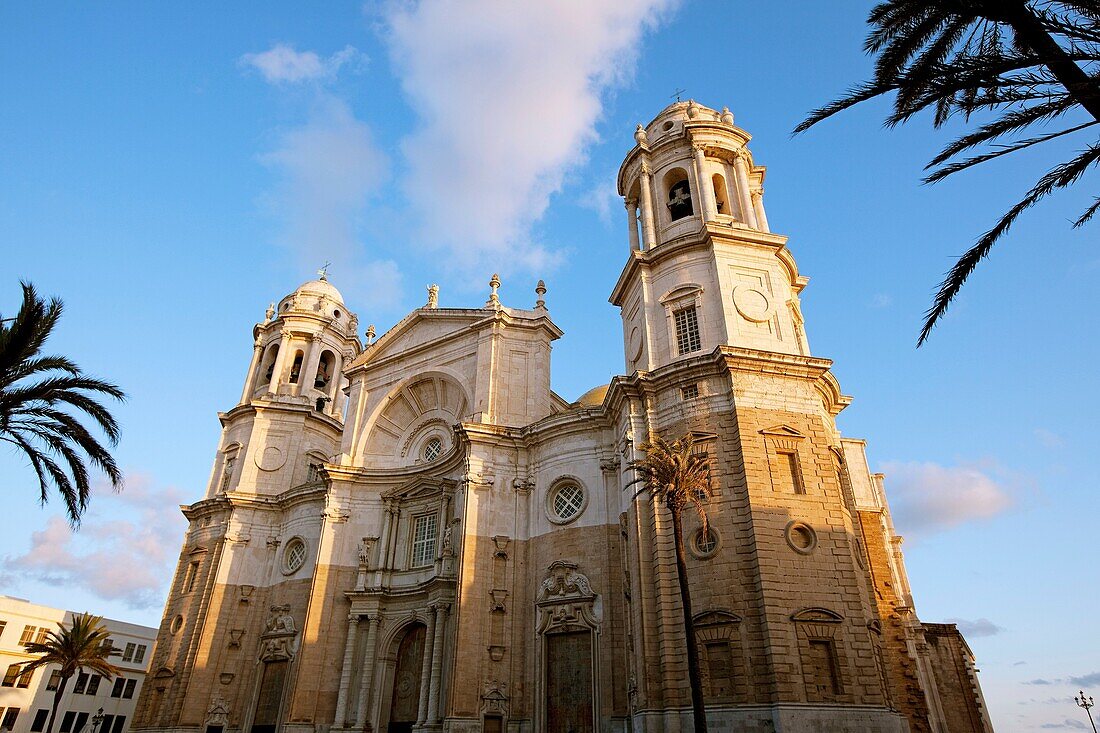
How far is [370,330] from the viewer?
39.7m

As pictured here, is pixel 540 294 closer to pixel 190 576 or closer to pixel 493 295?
pixel 493 295

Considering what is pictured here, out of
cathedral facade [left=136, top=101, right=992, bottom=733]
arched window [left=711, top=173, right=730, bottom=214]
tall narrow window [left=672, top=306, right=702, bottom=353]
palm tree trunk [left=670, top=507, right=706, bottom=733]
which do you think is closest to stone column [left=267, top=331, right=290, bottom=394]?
cathedral facade [left=136, top=101, right=992, bottom=733]

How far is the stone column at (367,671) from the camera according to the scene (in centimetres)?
2803

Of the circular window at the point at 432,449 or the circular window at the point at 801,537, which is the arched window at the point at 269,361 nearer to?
the circular window at the point at 432,449

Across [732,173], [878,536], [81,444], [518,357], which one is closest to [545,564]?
[518,357]

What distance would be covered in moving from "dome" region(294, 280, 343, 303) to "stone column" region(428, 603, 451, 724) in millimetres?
25024

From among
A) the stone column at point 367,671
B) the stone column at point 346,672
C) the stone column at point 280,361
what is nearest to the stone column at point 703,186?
the stone column at point 367,671

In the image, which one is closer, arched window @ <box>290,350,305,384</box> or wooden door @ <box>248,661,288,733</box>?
wooden door @ <box>248,661,288,733</box>

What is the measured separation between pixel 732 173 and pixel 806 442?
12.8m

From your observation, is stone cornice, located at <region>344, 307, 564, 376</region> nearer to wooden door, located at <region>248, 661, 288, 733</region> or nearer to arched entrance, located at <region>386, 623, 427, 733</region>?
arched entrance, located at <region>386, 623, 427, 733</region>

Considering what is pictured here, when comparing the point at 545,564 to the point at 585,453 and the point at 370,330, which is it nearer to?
the point at 585,453

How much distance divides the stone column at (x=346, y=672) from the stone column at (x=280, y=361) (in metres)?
15.9

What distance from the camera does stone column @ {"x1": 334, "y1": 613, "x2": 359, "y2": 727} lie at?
2811 centimetres

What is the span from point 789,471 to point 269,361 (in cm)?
3280
